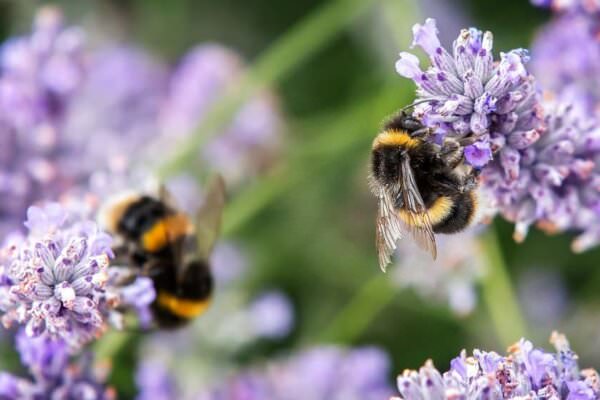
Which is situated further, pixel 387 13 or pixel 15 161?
pixel 387 13

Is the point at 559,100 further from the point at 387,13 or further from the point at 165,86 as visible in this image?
the point at 165,86

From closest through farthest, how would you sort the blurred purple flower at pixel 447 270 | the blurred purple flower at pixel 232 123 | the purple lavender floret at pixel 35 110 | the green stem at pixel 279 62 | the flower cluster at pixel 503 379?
1. the flower cluster at pixel 503 379
2. the purple lavender floret at pixel 35 110
3. the blurred purple flower at pixel 447 270
4. the green stem at pixel 279 62
5. the blurred purple flower at pixel 232 123

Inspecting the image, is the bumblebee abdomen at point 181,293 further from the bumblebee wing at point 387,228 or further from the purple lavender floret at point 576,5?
the purple lavender floret at point 576,5

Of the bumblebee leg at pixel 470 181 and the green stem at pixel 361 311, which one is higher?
the green stem at pixel 361 311

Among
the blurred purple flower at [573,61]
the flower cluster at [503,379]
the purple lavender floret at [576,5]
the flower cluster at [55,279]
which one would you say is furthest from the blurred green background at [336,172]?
the flower cluster at [55,279]

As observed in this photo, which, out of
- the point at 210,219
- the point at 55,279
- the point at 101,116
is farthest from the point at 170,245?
the point at 101,116

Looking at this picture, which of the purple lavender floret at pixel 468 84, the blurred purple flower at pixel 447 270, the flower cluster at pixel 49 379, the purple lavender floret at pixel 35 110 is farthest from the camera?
the blurred purple flower at pixel 447 270

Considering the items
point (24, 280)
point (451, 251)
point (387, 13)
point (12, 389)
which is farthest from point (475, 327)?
point (24, 280)
